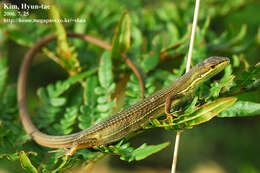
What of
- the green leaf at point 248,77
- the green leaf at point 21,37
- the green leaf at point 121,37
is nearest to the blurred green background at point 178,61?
the green leaf at point 21,37

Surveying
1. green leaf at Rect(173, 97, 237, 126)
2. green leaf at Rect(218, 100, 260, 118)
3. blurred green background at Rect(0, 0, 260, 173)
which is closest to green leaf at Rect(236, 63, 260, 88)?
green leaf at Rect(218, 100, 260, 118)

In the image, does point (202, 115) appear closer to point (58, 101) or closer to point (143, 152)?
point (143, 152)

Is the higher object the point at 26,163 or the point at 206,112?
the point at 206,112

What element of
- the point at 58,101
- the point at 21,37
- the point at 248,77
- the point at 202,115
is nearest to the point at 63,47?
the point at 58,101

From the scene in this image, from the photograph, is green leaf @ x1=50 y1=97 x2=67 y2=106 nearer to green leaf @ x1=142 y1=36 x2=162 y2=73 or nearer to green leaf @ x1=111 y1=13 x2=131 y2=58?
green leaf @ x1=111 y1=13 x2=131 y2=58

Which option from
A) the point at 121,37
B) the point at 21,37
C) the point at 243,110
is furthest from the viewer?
the point at 21,37

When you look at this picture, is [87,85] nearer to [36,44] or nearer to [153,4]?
[36,44]

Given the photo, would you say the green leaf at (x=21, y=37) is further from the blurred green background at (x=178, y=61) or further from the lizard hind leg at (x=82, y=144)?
the lizard hind leg at (x=82, y=144)
